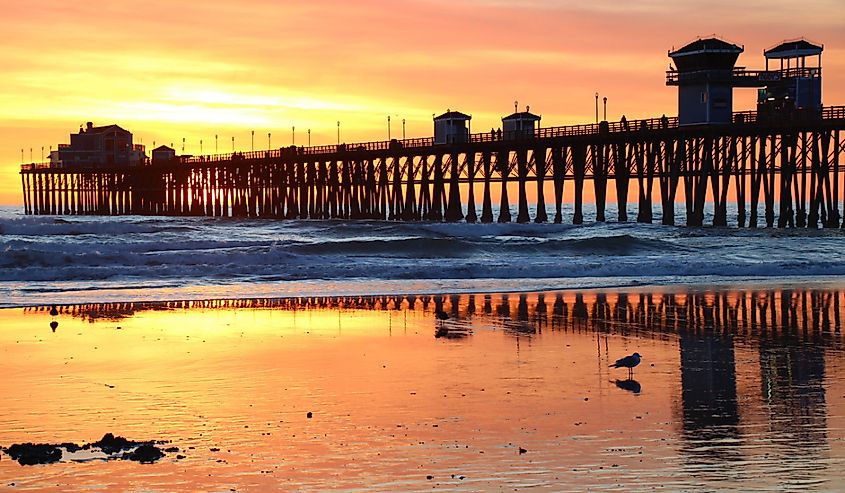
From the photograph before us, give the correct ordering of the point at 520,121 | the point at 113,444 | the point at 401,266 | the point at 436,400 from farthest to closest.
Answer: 1. the point at 520,121
2. the point at 401,266
3. the point at 436,400
4. the point at 113,444

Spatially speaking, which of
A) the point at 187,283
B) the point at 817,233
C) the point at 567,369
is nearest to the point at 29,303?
the point at 187,283

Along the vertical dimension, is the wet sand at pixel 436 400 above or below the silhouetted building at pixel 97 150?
below

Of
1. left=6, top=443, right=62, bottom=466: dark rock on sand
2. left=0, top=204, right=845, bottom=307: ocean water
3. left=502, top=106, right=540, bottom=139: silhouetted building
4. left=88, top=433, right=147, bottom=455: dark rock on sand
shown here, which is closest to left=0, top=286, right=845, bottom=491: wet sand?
left=6, top=443, right=62, bottom=466: dark rock on sand

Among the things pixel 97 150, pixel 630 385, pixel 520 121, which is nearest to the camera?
pixel 630 385

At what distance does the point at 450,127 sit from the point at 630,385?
57.3 metres

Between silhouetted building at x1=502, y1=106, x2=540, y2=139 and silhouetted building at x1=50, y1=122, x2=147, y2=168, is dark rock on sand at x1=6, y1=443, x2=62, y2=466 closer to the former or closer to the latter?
silhouetted building at x1=502, y1=106, x2=540, y2=139

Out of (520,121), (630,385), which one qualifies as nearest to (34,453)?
(630,385)

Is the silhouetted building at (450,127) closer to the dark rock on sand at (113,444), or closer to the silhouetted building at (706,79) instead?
the silhouetted building at (706,79)

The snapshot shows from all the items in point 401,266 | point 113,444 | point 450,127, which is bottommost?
point 401,266

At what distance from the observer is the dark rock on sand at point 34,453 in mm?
9523

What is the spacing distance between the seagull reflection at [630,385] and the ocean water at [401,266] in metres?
12.9

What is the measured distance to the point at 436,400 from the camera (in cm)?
1196

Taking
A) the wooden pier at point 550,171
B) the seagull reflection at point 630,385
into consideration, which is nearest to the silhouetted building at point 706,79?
the wooden pier at point 550,171

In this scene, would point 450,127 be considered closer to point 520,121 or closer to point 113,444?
point 520,121
